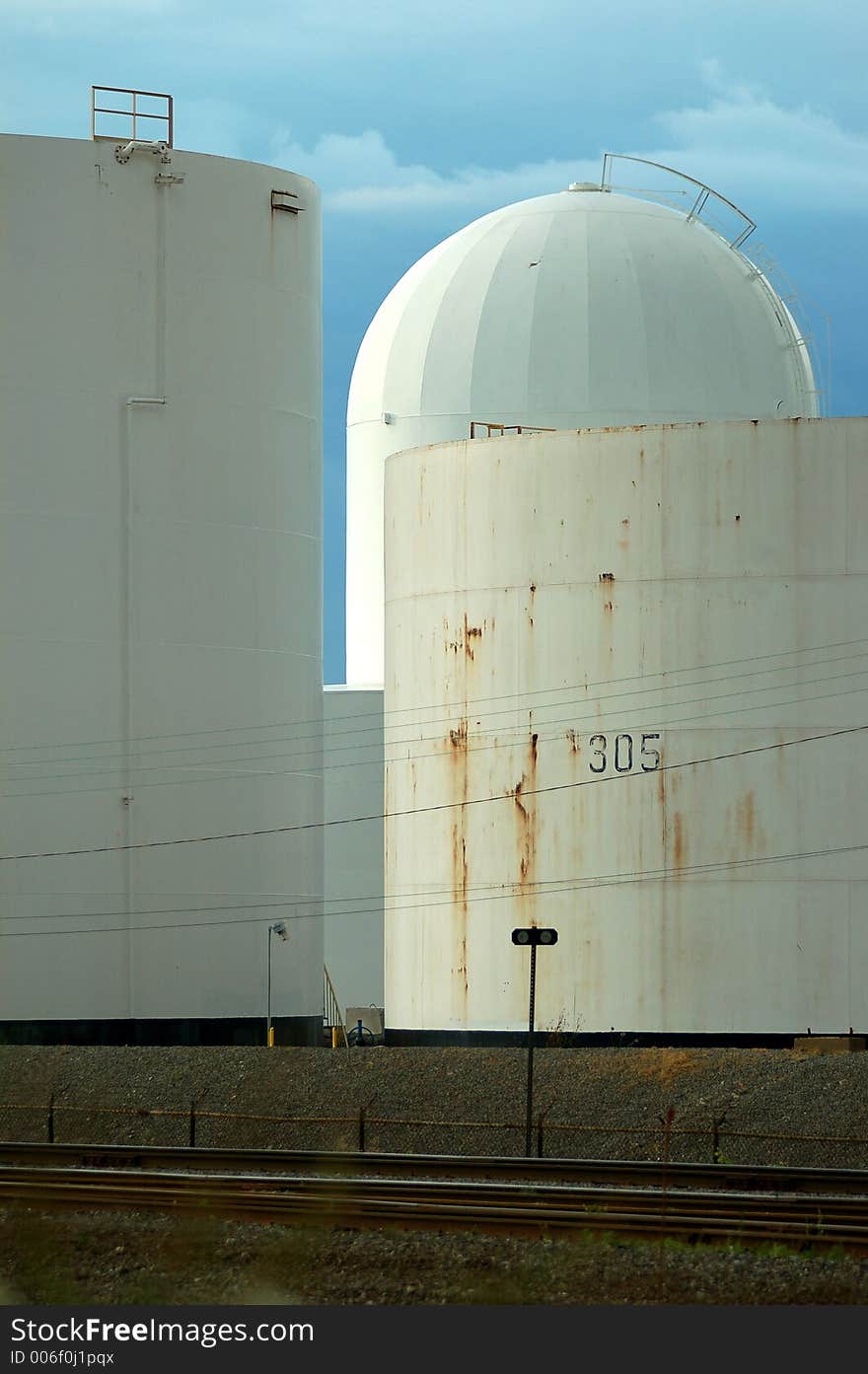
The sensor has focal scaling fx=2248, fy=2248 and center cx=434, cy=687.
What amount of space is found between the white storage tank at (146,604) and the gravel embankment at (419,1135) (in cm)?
441

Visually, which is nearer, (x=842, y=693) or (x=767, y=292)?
(x=842, y=693)

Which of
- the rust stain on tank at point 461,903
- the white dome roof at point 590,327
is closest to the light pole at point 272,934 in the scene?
the rust stain on tank at point 461,903

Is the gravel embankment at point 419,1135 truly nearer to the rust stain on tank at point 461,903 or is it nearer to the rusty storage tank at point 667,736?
the rusty storage tank at point 667,736

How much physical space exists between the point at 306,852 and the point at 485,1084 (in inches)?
491

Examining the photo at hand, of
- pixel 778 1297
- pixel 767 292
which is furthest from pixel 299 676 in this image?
pixel 778 1297

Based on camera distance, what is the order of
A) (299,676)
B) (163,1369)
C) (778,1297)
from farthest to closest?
(299,676), (778,1297), (163,1369)

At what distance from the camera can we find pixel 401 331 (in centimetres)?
4762

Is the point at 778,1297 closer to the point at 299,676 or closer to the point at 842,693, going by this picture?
the point at 842,693

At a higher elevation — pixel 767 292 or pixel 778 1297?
pixel 767 292

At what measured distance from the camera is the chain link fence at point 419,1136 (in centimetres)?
2409

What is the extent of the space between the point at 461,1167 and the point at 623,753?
41.4 ft

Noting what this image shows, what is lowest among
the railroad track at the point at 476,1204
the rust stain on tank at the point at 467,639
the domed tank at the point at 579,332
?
the railroad track at the point at 476,1204

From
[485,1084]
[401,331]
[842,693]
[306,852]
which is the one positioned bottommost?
[485,1084]

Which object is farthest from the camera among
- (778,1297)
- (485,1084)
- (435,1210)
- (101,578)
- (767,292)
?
(767,292)
